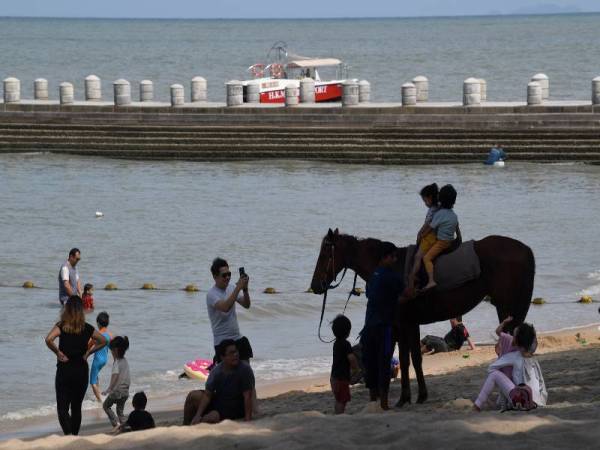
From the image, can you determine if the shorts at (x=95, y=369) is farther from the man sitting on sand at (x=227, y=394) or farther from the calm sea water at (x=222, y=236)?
the man sitting on sand at (x=227, y=394)

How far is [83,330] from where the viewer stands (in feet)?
43.6

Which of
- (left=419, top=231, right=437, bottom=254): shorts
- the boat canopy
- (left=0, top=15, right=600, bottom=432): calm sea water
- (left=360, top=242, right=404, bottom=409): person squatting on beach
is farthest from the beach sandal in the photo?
the boat canopy

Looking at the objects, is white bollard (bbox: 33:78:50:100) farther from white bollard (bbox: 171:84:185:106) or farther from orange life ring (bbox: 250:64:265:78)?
orange life ring (bbox: 250:64:265:78)

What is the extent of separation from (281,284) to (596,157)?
16.3 m

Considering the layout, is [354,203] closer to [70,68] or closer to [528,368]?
[528,368]

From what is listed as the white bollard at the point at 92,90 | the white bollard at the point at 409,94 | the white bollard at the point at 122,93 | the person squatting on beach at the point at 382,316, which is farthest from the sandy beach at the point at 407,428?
the white bollard at the point at 92,90

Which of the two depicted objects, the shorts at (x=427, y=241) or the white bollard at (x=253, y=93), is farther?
the white bollard at (x=253, y=93)

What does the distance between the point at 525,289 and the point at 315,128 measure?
28.9 metres

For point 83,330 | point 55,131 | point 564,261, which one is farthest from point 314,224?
point 83,330

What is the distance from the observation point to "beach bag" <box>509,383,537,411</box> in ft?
40.6

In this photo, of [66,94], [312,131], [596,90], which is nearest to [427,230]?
[596,90]

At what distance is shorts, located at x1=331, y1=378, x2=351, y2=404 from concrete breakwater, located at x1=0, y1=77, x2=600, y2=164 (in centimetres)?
2780

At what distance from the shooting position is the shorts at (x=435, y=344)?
19.3m

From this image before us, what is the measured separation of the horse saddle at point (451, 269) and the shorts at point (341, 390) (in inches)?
43.3
